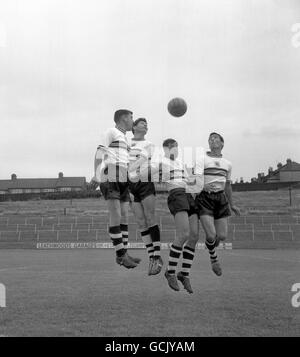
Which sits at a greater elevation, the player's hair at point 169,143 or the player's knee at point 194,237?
the player's hair at point 169,143

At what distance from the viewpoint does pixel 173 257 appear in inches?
288

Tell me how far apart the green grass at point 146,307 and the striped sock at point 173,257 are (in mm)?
1054

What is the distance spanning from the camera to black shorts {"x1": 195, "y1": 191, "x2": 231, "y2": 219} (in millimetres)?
7133

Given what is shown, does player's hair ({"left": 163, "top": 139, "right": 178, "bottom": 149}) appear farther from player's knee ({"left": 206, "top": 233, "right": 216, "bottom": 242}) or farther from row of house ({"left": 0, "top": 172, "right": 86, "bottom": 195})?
row of house ({"left": 0, "top": 172, "right": 86, "bottom": 195})

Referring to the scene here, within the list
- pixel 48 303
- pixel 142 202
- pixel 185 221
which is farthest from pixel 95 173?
pixel 48 303

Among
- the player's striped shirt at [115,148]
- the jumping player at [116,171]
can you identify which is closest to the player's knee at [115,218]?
the jumping player at [116,171]

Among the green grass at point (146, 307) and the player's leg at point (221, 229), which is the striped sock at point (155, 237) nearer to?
the player's leg at point (221, 229)

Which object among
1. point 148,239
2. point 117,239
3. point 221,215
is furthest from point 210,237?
point 117,239

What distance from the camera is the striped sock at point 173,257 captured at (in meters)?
7.20

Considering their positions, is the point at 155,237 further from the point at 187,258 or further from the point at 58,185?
the point at 58,185

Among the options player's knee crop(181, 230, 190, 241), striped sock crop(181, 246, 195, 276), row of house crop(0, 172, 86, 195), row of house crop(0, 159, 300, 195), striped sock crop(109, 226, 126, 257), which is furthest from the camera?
row of house crop(0, 172, 86, 195)

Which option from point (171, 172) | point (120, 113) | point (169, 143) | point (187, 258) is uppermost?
point (120, 113)

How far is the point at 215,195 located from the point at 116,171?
4.69ft

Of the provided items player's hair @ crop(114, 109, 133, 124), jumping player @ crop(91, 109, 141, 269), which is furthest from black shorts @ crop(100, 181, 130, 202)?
player's hair @ crop(114, 109, 133, 124)
